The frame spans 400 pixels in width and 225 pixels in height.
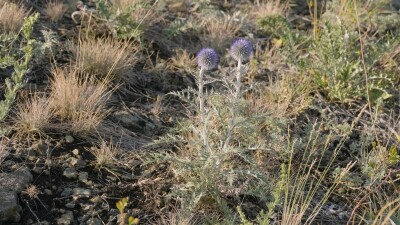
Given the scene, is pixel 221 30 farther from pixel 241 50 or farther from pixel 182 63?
pixel 241 50

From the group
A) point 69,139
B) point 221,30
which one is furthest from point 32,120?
point 221,30

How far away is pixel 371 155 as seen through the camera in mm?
3605

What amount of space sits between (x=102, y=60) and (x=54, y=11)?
0.92 m

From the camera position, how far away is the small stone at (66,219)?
278cm

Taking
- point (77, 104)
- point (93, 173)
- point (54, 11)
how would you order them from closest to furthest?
1. point (93, 173)
2. point (77, 104)
3. point (54, 11)

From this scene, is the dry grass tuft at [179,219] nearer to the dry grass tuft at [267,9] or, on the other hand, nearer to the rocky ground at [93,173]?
the rocky ground at [93,173]

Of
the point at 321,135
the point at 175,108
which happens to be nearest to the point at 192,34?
the point at 175,108

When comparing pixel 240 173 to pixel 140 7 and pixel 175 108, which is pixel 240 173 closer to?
pixel 175 108

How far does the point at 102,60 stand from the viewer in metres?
3.99

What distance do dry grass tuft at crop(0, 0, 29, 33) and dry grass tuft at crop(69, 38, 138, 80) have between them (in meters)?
0.44

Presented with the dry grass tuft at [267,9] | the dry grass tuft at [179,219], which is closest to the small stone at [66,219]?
the dry grass tuft at [179,219]

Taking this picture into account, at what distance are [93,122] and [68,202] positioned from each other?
65 cm

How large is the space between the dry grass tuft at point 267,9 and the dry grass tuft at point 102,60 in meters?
1.61

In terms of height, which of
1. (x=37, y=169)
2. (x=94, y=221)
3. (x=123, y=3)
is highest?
(x=123, y=3)
